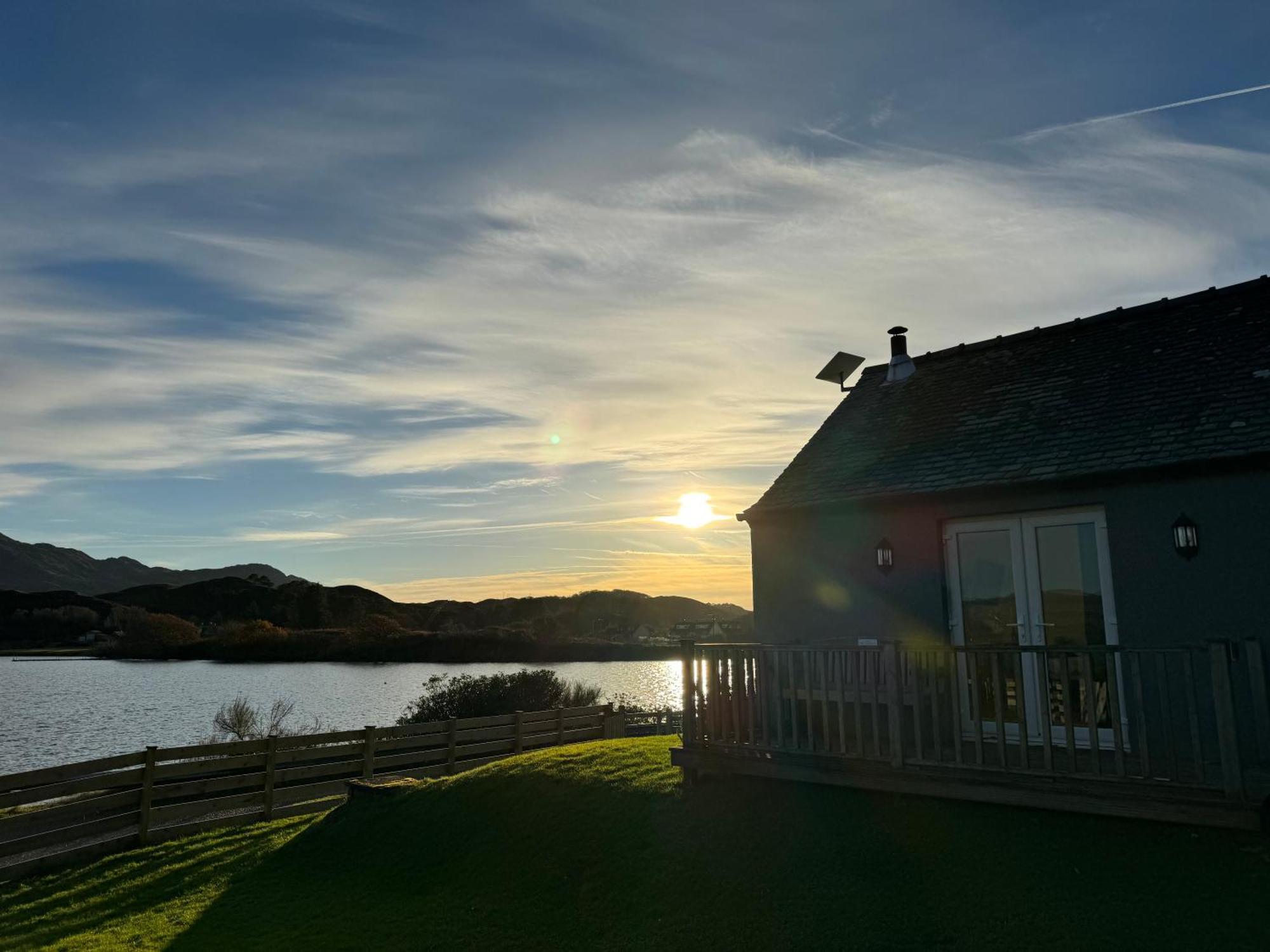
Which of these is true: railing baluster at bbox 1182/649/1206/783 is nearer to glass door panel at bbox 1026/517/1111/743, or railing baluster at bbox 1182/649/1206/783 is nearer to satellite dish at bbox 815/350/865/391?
glass door panel at bbox 1026/517/1111/743

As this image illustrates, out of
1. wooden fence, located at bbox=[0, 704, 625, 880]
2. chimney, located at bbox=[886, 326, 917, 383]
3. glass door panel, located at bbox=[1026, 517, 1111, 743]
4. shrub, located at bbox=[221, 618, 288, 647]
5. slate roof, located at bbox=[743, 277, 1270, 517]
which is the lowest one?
wooden fence, located at bbox=[0, 704, 625, 880]

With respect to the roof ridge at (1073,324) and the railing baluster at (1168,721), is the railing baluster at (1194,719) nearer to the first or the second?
the railing baluster at (1168,721)

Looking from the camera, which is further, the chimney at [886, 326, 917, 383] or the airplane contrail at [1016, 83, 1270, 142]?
the chimney at [886, 326, 917, 383]

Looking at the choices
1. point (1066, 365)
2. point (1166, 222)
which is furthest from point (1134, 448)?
point (1166, 222)

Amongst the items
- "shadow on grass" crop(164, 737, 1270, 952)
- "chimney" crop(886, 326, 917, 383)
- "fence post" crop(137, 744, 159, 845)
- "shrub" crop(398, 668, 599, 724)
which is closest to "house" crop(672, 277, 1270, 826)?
"shadow on grass" crop(164, 737, 1270, 952)

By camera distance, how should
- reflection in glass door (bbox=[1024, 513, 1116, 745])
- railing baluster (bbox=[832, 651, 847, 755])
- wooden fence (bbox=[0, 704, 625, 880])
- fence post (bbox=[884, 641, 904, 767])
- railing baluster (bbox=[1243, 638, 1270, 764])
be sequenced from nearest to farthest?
railing baluster (bbox=[1243, 638, 1270, 764]) → fence post (bbox=[884, 641, 904, 767]) → railing baluster (bbox=[832, 651, 847, 755]) → reflection in glass door (bbox=[1024, 513, 1116, 745]) → wooden fence (bbox=[0, 704, 625, 880])

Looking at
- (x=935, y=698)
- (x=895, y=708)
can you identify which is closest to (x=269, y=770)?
(x=895, y=708)

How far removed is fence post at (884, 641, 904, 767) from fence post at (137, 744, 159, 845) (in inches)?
426

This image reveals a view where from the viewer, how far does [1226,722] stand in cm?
634

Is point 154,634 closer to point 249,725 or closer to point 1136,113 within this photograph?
point 249,725

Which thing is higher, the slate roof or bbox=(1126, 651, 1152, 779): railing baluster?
the slate roof

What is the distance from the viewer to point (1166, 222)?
11.3 meters

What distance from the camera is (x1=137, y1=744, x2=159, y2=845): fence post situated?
12.7 metres

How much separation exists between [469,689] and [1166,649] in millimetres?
24289
